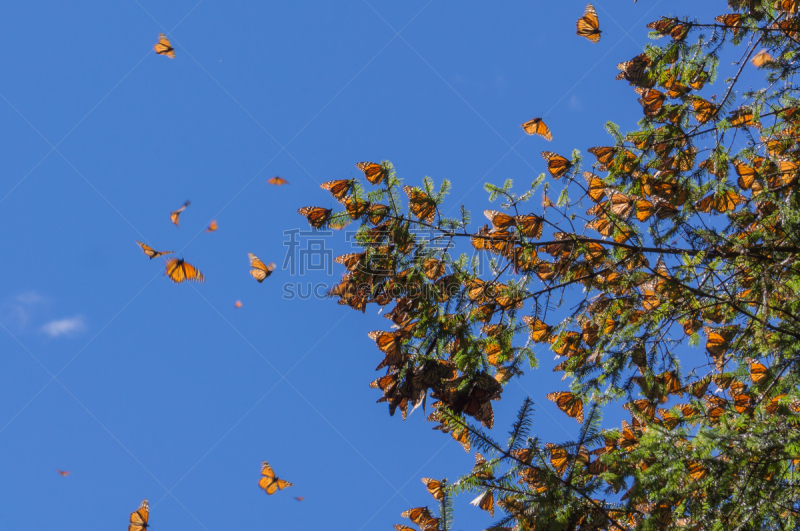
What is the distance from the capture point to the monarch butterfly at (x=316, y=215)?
261cm

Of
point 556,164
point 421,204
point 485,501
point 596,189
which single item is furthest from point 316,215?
point 596,189

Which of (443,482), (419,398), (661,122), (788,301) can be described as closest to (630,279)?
(788,301)

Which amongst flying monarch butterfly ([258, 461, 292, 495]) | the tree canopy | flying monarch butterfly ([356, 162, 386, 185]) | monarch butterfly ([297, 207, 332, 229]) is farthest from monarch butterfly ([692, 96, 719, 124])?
flying monarch butterfly ([258, 461, 292, 495])

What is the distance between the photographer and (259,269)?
10.7 feet

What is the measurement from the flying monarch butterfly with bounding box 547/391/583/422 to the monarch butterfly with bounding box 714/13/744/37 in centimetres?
262

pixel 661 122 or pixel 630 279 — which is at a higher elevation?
pixel 661 122

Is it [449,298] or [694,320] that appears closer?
[449,298]

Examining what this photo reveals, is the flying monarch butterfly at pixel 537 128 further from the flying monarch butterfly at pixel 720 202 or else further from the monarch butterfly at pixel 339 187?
the monarch butterfly at pixel 339 187

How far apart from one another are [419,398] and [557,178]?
1667mm

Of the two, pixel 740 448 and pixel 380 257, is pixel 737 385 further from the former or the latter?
pixel 380 257

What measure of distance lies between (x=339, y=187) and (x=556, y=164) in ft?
4.64

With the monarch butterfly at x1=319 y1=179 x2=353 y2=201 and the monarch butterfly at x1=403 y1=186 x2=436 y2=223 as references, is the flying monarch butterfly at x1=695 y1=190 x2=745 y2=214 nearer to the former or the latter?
the monarch butterfly at x1=403 y1=186 x2=436 y2=223

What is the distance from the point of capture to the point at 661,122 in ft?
10.3

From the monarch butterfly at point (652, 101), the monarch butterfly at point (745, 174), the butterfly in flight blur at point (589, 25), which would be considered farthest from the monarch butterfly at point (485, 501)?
the butterfly in flight blur at point (589, 25)
